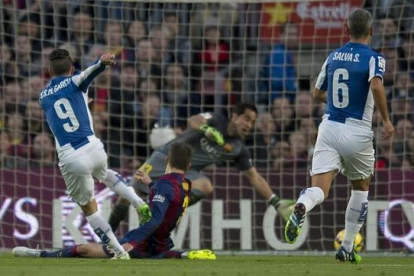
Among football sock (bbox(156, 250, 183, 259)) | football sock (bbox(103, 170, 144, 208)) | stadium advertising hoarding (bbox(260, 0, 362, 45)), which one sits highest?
stadium advertising hoarding (bbox(260, 0, 362, 45))

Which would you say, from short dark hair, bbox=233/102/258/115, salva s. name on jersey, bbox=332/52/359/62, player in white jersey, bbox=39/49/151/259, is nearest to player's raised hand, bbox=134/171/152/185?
short dark hair, bbox=233/102/258/115

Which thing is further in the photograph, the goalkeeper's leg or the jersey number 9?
the goalkeeper's leg

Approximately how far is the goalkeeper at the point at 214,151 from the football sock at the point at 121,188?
1712 mm

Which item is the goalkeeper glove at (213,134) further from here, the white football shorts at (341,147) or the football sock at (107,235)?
the white football shorts at (341,147)

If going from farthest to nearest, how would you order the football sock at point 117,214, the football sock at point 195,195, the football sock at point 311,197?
the football sock at point 117,214 < the football sock at point 195,195 < the football sock at point 311,197

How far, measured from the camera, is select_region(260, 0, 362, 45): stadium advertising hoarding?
51.9 ft

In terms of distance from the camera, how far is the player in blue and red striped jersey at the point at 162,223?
430 inches

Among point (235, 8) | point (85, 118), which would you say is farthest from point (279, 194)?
point (85, 118)

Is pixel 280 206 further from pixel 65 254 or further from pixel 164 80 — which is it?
pixel 65 254

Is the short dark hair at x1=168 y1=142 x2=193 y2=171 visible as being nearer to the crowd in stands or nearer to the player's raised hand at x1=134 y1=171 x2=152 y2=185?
the player's raised hand at x1=134 y1=171 x2=152 y2=185

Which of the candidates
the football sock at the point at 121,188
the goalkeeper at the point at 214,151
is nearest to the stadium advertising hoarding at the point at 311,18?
the goalkeeper at the point at 214,151

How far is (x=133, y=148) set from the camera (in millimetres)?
15680

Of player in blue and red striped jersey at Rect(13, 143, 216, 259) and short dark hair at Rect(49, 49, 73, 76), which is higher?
short dark hair at Rect(49, 49, 73, 76)

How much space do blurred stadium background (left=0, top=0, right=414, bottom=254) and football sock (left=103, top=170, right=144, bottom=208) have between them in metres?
3.15
